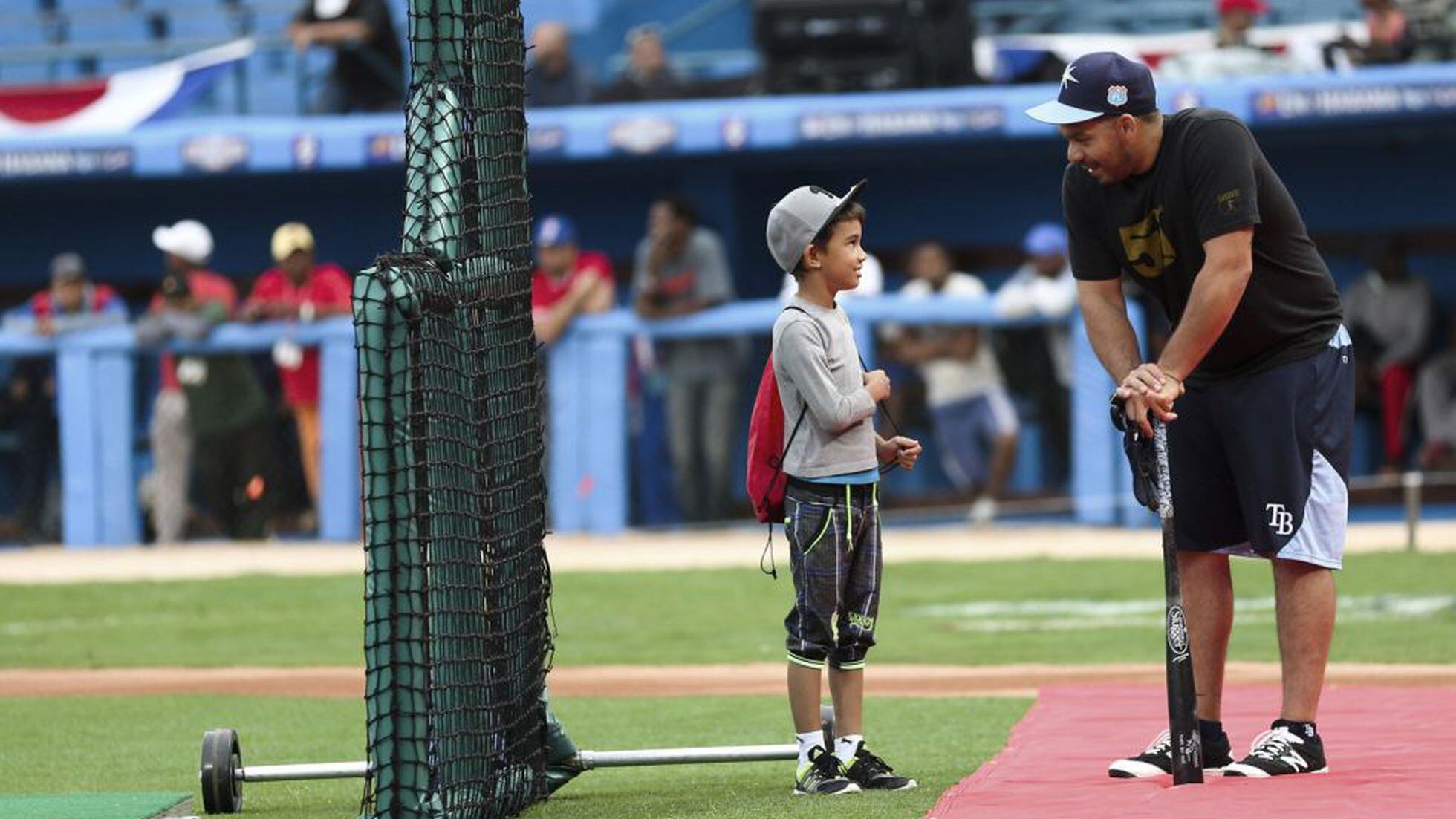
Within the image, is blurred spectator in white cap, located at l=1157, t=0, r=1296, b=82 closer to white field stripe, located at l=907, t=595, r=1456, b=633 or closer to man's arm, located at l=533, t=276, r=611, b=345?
man's arm, located at l=533, t=276, r=611, b=345

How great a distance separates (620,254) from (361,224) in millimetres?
2279

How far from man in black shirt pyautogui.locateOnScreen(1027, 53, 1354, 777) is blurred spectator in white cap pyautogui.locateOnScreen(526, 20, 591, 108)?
41.2 ft

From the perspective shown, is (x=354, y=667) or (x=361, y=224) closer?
(x=354, y=667)

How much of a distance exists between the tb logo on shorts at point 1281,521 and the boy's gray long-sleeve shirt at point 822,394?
3.74 ft

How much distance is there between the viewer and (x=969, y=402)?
16984 mm

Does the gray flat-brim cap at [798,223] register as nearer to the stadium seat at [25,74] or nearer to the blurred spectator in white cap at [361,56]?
the blurred spectator in white cap at [361,56]

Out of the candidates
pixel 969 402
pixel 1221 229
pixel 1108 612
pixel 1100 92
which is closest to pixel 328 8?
pixel 969 402

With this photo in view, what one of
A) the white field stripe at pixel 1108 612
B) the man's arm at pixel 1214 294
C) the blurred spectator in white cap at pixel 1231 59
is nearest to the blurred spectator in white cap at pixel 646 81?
the blurred spectator in white cap at pixel 1231 59

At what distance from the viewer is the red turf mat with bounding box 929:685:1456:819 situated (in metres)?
5.99

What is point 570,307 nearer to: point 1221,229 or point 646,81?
point 646,81

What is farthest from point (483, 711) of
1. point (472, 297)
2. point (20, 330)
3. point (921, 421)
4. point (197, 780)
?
point (20, 330)

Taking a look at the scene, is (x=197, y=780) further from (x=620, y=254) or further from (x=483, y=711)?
(x=620, y=254)

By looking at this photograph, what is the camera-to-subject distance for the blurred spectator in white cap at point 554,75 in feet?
62.6

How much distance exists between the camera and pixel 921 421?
17422 millimetres
